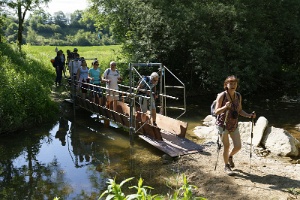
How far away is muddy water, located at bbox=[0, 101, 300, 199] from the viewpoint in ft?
22.5

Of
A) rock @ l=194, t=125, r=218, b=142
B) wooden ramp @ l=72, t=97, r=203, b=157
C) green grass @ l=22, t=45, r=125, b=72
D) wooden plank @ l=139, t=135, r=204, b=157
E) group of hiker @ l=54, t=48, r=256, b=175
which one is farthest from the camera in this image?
green grass @ l=22, t=45, r=125, b=72

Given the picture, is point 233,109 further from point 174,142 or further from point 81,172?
point 81,172

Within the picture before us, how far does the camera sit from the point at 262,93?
2097 cm

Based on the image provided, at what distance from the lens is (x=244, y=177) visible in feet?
21.3

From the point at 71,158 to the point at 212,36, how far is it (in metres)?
11.3

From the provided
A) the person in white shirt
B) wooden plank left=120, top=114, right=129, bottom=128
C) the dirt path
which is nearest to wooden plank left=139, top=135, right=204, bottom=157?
the dirt path

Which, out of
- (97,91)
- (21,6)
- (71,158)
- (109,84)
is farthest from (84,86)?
(21,6)

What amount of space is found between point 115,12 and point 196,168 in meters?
15.6

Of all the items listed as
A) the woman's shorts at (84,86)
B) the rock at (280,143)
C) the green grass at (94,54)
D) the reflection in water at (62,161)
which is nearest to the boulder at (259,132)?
the rock at (280,143)

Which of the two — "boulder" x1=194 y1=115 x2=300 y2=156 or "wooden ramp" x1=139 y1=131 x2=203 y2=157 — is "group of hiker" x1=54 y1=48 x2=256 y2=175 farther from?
"boulder" x1=194 y1=115 x2=300 y2=156

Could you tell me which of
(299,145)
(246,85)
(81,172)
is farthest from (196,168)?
(246,85)

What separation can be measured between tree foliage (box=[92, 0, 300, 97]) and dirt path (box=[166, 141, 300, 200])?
9.89 meters

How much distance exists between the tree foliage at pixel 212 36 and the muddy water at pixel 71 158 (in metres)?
5.07

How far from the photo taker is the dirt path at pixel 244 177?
19.0 ft
